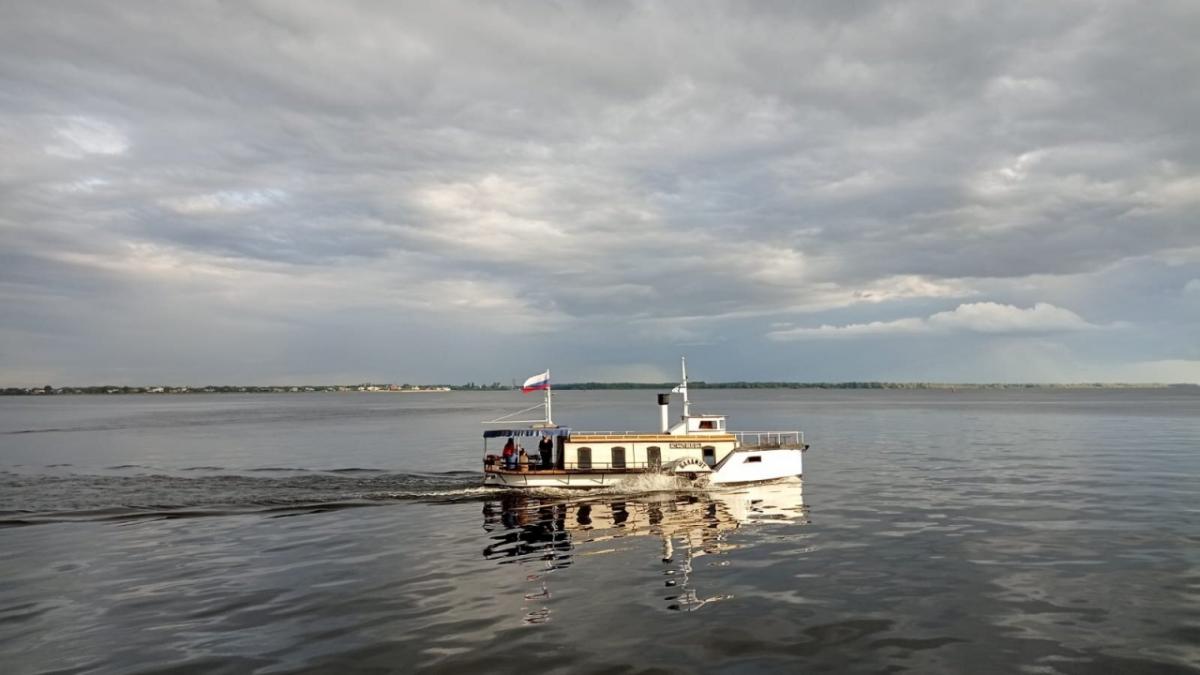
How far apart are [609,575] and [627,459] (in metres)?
20.6

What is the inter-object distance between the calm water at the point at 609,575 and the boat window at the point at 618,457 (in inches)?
105

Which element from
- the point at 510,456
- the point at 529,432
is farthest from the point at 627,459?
the point at 510,456

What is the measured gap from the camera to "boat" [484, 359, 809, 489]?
143ft

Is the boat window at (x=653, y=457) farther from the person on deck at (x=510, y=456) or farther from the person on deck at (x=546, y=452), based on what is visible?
the person on deck at (x=510, y=456)

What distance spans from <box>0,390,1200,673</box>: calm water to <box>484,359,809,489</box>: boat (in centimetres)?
153

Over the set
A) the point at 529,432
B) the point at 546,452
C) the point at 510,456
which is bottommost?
the point at 510,456

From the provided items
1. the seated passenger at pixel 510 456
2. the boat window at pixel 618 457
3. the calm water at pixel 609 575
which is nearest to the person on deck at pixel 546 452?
the seated passenger at pixel 510 456

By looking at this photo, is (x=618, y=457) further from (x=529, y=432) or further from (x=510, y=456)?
(x=510, y=456)

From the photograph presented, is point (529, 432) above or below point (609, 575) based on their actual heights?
above

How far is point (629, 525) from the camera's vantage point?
33594 mm

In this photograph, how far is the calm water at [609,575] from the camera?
1720cm

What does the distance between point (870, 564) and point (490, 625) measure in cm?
1395

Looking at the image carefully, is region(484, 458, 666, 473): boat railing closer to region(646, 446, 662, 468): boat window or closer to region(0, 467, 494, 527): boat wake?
region(646, 446, 662, 468): boat window

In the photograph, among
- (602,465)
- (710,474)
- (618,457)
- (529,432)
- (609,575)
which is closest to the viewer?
(609,575)
